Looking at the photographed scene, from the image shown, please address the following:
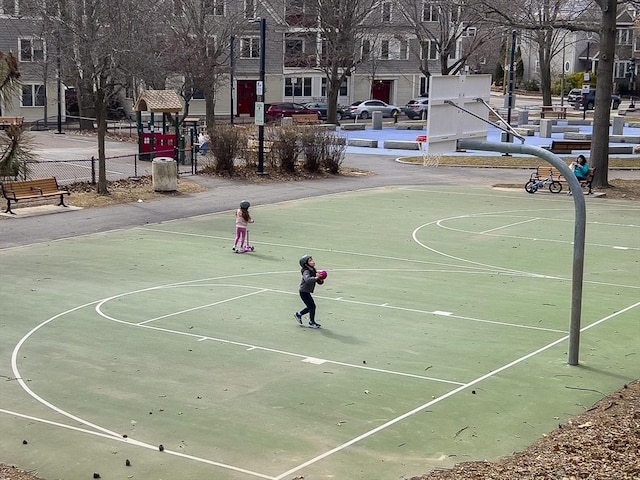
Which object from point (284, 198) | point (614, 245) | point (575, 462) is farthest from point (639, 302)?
point (284, 198)

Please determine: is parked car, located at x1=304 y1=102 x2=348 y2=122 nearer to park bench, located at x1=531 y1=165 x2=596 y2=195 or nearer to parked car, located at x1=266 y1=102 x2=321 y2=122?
parked car, located at x1=266 y1=102 x2=321 y2=122

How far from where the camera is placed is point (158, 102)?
41469 mm

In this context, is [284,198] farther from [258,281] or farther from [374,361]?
[374,361]

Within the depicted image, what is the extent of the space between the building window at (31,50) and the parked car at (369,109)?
2554 cm

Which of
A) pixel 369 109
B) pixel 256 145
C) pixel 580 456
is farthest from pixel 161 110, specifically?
pixel 369 109

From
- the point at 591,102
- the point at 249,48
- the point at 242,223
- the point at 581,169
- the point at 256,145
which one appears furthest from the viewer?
the point at 591,102

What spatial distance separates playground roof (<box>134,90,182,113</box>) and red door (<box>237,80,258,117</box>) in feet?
126

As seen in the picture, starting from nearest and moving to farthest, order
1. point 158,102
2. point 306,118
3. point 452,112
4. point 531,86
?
point 452,112 < point 158,102 < point 306,118 < point 531,86

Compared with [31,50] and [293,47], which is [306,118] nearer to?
[293,47]

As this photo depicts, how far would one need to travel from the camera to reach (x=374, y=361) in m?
15.0

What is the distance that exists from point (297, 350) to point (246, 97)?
6729 cm

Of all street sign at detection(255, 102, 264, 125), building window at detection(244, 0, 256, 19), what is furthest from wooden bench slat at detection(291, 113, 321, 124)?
street sign at detection(255, 102, 264, 125)

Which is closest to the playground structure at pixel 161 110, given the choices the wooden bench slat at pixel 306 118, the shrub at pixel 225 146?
the shrub at pixel 225 146

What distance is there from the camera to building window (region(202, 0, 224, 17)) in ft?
198
